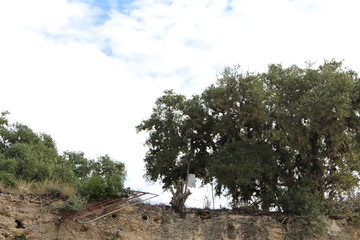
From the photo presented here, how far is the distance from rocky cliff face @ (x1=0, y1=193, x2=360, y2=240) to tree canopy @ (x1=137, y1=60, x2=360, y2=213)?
1201 mm

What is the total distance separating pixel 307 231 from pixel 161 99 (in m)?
8.02

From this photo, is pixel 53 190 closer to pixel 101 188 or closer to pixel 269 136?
pixel 101 188

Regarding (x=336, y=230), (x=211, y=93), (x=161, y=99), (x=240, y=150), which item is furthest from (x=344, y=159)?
(x=161, y=99)

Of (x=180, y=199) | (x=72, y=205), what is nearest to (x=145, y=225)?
(x=180, y=199)

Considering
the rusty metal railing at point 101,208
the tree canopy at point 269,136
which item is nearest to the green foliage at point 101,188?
the rusty metal railing at point 101,208

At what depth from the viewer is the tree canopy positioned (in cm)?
1519

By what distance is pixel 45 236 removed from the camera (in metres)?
11.8

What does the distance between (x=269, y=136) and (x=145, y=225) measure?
20.0 feet

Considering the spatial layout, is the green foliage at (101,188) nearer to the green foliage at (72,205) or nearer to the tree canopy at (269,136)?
the green foliage at (72,205)

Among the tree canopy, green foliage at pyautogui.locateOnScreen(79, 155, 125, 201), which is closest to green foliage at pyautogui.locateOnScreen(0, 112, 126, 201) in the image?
green foliage at pyautogui.locateOnScreen(79, 155, 125, 201)

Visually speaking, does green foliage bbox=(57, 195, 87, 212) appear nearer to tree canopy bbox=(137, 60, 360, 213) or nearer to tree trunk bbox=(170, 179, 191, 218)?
tree trunk bbox=(170, 179, 191, 218)

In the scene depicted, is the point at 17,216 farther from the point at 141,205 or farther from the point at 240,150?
the point at 240,150

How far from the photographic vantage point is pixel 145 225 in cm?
1348

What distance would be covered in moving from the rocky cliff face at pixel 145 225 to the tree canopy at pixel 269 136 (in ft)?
3.94
